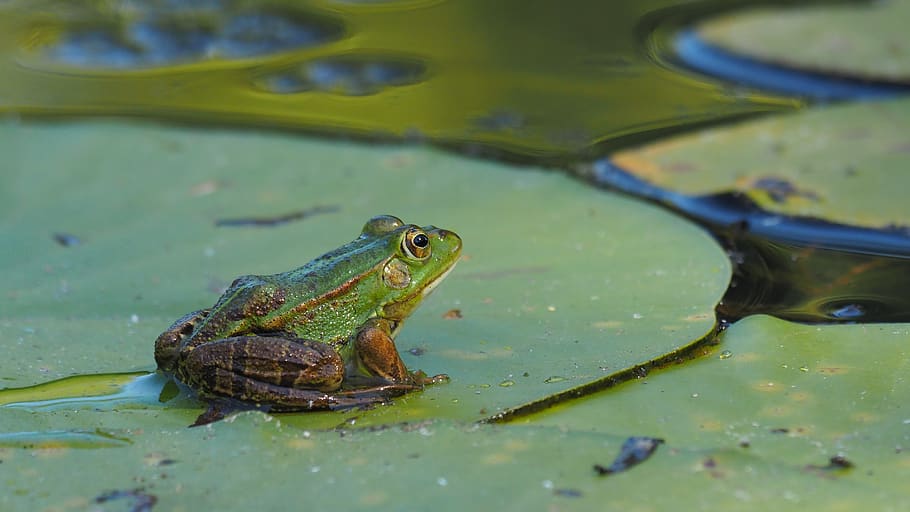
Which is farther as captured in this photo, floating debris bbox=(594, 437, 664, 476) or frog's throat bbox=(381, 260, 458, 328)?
frog's throat bbox=(381, 260, 458, 328)

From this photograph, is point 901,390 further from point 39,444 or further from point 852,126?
point 852,126

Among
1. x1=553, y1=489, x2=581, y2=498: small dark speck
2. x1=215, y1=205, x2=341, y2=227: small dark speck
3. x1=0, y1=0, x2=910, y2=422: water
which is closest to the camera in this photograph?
x1=553, y1=489, x2=581, y2=498: small dark speck

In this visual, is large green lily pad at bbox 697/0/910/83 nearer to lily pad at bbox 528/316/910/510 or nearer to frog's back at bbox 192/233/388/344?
lily pad at bbox 528/316/910/510

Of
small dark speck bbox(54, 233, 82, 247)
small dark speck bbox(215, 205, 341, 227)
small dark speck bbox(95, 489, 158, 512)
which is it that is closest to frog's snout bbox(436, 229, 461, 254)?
small dark speck bbox(215, 205, 341, 227)

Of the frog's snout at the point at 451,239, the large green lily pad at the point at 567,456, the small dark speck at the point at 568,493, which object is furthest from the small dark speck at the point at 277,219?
the small dark speck at the point at 568,493

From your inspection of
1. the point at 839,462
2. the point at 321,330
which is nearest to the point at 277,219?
the point at 321,330
